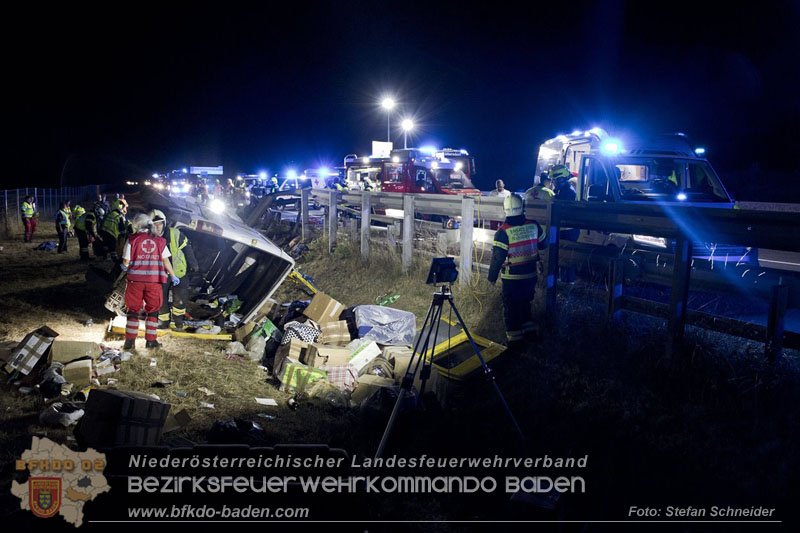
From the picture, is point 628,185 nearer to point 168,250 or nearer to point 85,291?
point 168,250

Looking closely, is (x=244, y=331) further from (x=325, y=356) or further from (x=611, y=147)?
(x=611, y=147)

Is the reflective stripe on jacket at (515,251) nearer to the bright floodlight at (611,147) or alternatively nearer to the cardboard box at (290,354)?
the cardboard box at (290,354)

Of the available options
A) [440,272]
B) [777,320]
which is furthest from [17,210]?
[777,320]

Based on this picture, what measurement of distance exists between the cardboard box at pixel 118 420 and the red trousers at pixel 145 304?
8.91 feet

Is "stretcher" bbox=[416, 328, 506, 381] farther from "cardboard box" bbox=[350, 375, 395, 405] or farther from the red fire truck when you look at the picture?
the red fire truck

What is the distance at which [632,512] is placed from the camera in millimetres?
4004

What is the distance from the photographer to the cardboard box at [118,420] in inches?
176

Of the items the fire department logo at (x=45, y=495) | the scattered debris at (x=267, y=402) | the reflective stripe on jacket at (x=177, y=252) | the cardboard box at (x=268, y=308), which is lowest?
the scattered debris at (x=267, y=402)

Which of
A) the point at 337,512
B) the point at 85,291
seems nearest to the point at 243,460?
the point at 337,512

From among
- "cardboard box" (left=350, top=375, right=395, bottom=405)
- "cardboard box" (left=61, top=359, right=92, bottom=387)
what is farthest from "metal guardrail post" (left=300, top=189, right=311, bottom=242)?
"cardboard box" (left=61, top=359, right=92, bottom=387)

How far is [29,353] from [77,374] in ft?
2.26

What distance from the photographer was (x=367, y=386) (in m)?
6.20

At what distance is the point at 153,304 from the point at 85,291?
4.08 metres

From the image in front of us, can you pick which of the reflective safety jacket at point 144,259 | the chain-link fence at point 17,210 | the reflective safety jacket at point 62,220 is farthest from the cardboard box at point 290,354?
the chain-link fence at point 17,210
